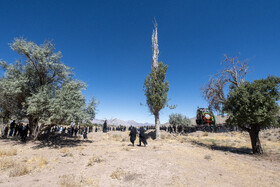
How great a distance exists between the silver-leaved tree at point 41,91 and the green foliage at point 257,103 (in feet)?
44.1

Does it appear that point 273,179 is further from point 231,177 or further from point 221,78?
point 221,78

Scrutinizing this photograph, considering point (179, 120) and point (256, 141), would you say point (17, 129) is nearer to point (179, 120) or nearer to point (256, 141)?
point (256, 141)

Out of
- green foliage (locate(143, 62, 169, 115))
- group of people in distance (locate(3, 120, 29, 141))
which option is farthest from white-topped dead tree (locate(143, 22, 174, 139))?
group of people in distance (locate(3, 120, 29, 141))

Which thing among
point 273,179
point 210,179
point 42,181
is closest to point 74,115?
point 42,181

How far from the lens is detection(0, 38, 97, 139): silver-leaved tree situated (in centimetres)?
1123

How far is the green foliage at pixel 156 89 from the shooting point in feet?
60.4

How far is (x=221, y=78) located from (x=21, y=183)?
18.6 meters

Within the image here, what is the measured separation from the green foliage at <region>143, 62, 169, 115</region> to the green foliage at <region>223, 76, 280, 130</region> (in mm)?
8359

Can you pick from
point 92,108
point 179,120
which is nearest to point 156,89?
point 92,108

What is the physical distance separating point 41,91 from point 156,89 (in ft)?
43.5

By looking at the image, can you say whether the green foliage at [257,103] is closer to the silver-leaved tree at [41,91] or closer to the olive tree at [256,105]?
the olive tree at [256,105]

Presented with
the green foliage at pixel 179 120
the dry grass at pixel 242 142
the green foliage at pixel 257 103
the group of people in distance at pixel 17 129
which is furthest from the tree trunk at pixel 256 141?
the green foliage at pixel 179 120

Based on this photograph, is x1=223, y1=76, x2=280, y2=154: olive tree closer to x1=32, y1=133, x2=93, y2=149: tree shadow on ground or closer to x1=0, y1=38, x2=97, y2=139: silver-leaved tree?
x1=0, y1=38, x2=97, y2=139: silver-leaved tree

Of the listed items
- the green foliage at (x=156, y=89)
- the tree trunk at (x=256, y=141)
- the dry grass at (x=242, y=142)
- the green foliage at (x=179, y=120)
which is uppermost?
the green foliage at (x=156, y=89)
